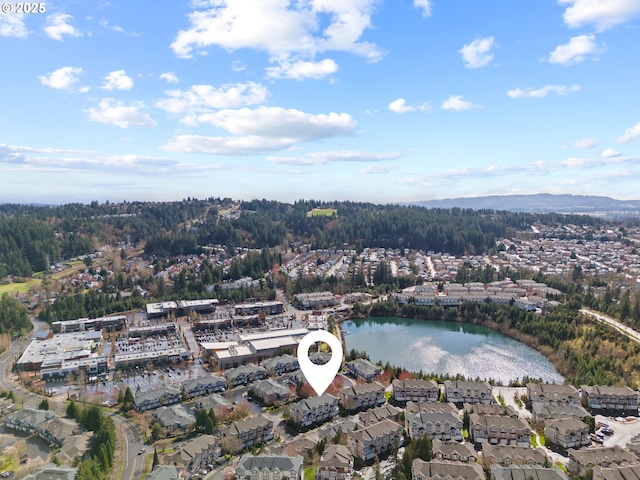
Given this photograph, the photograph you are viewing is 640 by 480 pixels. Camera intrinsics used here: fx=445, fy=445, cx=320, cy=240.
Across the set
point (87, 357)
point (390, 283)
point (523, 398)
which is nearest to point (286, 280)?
point (390, 283)

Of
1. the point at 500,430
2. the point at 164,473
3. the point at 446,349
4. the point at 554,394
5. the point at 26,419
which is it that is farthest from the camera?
the point at 446,349

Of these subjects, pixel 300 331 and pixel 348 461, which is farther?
pixel 300 331

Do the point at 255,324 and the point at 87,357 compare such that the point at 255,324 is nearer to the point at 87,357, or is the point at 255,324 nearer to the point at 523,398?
the point at 87,357

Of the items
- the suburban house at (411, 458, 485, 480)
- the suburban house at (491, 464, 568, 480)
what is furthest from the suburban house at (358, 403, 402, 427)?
the suburban house at (491, 464, 568, 480)

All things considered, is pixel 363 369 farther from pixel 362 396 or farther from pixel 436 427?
pixel 436 427

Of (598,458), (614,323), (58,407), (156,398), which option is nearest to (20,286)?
(58,407)
